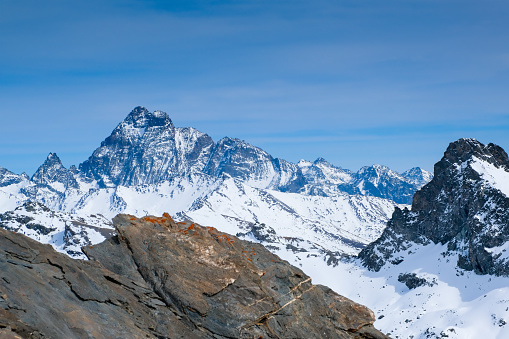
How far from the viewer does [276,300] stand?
2923 centimetres

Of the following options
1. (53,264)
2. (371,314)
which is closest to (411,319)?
(371,314)

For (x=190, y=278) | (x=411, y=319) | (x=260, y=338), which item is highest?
(x=190, y=278)

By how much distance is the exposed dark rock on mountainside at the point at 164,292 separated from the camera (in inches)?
885

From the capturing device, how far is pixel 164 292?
90.6ft

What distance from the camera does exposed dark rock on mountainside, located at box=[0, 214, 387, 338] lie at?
A: 73.7 ft

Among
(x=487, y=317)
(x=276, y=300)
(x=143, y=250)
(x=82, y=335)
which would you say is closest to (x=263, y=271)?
(x=276, y=300)

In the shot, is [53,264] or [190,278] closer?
[53,264]

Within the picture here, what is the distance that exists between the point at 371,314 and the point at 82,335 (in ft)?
54.4

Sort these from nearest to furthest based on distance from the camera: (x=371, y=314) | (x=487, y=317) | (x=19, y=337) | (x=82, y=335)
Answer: (x=19, y=337)
(x=82, y=335)
(x=371, y=314)
(x=487, y=317)

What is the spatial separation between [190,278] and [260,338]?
4686mm

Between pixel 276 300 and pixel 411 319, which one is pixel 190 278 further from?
pixel 411 319

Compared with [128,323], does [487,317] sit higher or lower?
lower

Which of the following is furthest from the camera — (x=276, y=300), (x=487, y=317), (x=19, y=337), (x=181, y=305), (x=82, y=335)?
(x=487, y=317)

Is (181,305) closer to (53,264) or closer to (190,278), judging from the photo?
(190,278)
